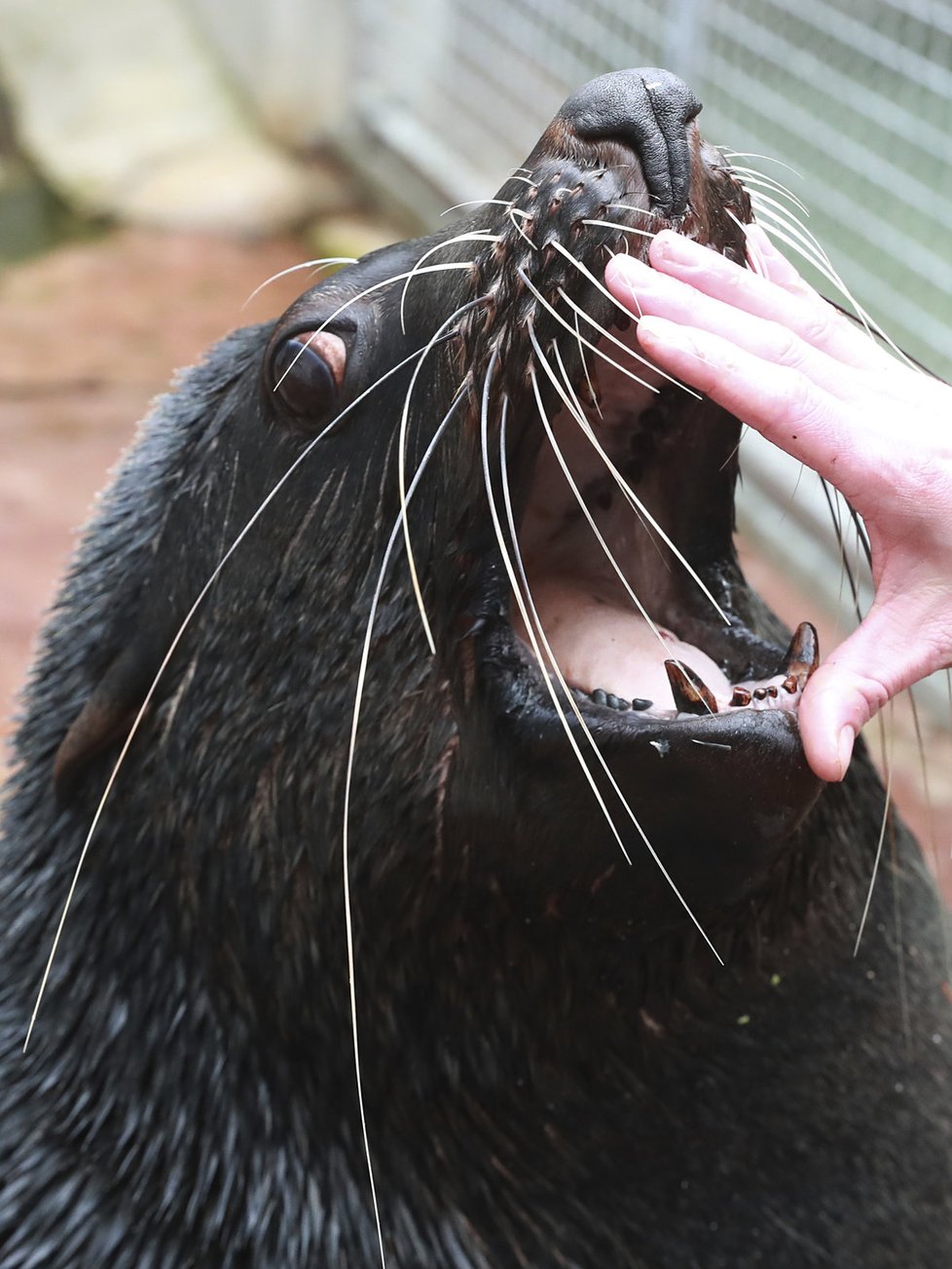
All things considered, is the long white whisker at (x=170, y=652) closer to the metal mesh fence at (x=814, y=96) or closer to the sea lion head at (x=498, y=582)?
the sea lion head at (x=498, y=582)

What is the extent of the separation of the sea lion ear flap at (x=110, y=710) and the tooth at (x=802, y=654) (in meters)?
0.91

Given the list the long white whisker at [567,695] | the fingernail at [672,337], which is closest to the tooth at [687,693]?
the long white whisker at [567,695]

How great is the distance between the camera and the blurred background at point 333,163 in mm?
5887

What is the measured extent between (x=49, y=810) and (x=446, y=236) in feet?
3.53

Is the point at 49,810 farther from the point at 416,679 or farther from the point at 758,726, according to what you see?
the point at 758,726

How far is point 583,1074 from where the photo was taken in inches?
86.0

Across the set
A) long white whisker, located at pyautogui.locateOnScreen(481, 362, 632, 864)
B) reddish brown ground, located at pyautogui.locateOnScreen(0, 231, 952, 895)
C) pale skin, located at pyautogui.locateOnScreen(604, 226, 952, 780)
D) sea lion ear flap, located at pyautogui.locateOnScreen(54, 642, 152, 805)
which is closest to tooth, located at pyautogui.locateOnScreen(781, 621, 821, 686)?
pale skin, located at pyautogui.locateOnScreen(604, 226, 952, 780)

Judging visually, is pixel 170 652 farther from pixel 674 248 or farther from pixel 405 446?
pixel 674 248

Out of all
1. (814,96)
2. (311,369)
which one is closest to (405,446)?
(311,369)

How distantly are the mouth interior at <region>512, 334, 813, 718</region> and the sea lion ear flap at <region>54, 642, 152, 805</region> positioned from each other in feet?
1.90

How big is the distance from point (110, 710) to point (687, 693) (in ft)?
2.88

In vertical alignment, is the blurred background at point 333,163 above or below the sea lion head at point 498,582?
above

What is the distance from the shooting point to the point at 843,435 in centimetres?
160

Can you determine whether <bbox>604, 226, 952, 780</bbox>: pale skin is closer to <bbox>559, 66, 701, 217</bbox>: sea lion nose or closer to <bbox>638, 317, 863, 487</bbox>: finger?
<bbox>638, 317, 863, 487</bbox>: finger
